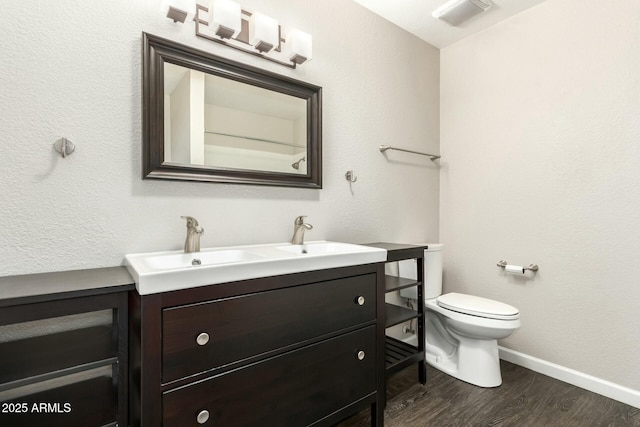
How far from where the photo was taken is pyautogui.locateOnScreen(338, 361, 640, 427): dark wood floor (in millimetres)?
1570

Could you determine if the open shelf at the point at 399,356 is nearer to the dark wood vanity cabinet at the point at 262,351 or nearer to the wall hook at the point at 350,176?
the dark wood vanity cabinet at the point at 262,351

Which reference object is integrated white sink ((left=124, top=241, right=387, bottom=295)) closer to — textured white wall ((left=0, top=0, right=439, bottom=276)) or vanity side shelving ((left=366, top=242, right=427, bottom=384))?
textured white wall ((left=0, top=0, right=439, bottom=276))

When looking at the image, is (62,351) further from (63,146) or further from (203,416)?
(63,146)

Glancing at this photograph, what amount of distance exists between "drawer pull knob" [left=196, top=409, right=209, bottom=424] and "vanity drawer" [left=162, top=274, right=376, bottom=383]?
0.13 m

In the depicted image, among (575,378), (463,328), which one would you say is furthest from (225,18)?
(575,378)

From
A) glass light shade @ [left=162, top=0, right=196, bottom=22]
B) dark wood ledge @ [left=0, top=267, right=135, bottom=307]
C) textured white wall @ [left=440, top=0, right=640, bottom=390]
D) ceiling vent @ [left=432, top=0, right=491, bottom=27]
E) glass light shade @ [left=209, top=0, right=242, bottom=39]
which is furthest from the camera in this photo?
ceiling vent @ [left=432, top=0, right=491, bottom=27]

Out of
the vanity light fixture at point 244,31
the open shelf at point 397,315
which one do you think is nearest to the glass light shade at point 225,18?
the vanity light fixture at point 244,31

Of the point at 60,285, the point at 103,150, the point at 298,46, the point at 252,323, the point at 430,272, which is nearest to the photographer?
the point at 60,285

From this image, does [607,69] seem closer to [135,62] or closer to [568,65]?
[568,65]

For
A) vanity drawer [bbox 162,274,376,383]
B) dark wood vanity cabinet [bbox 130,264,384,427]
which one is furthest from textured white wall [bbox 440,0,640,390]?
vanity drawer [bbox 162,274,376,383]

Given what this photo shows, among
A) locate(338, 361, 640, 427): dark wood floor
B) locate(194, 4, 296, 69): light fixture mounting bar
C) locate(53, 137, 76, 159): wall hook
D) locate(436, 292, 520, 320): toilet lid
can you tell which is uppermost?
locate(194, 4, 296, 69): light fixture mounting bar

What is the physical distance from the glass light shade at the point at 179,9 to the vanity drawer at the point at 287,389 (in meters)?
1.44

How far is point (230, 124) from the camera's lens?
158 centimetres

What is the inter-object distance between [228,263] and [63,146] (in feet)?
2.58
